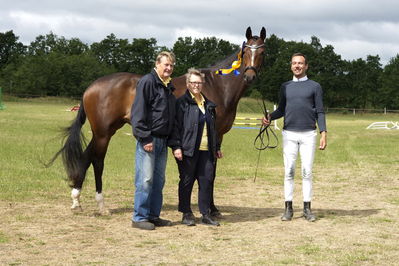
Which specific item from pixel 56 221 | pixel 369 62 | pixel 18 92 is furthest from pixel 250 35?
pixel 369 62

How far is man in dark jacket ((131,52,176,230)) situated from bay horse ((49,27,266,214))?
1054 millimetres

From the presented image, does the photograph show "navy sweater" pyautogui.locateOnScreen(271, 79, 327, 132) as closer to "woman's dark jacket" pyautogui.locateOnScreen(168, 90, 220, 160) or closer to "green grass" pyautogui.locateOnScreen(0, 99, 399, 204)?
"woman's dark jacket" pyautogui.locateOnScreen(168, 90, 220, 160)

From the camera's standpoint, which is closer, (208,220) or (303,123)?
(208,220)

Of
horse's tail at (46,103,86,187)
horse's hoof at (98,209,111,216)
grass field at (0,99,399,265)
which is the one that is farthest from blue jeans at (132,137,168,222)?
horse's tail at (46,103,86,187)

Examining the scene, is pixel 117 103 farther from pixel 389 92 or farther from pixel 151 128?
pixel 389 92

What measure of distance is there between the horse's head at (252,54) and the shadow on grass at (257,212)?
1862 mm

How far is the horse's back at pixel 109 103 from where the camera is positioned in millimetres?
7117

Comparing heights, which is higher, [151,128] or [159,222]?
[151,128]

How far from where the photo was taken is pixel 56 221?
6.54 meters

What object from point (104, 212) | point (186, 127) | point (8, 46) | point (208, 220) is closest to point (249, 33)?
point (186, 127)

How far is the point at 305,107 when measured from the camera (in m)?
6.68

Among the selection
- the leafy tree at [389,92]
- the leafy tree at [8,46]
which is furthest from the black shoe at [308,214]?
the leafy tree at [8,46]

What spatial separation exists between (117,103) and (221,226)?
7.31ft

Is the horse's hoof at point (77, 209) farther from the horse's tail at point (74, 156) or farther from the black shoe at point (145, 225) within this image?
the black shoe at point (145, 225)
